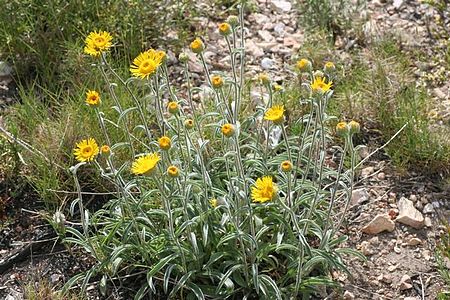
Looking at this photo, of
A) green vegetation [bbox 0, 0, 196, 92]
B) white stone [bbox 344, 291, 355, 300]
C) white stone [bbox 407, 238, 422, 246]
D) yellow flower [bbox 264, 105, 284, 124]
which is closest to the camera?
yellow flower [bbox 264, 105, 284, 124]

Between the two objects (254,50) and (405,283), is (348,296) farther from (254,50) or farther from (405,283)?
(254,50)

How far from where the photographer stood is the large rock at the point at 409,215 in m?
3.62

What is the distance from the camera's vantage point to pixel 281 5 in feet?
16.7

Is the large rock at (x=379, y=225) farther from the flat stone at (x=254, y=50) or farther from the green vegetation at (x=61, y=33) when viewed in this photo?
the green vegetation at (x=61, y=33)

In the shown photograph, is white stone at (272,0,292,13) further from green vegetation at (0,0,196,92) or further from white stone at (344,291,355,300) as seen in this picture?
white stone at (344,291,355,300)

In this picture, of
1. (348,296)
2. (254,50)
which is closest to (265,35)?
(254,50)

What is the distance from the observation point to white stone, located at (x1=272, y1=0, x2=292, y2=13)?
507 cm

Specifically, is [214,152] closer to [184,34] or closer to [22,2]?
[184,34]

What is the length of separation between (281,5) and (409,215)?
203 cm

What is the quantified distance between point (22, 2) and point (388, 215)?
97.9 inches

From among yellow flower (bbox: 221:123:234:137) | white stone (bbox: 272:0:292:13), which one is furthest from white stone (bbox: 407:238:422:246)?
white stone (bbox: 272:0:292:13)

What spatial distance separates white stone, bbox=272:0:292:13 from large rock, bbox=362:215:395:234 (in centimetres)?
196

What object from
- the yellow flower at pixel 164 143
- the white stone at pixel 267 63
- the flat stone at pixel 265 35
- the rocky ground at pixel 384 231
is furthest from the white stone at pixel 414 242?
the flat stone at pixel 265 35

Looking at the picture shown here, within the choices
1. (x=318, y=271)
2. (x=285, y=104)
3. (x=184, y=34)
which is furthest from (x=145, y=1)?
(x=318, y=271)
